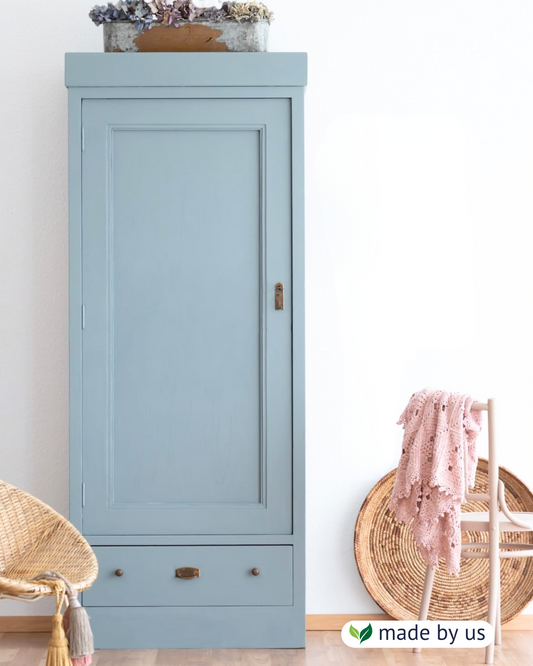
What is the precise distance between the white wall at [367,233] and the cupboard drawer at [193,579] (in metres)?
0.35

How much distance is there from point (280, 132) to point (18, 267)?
110 centimetres

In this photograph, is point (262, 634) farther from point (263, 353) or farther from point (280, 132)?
point (280, 132)

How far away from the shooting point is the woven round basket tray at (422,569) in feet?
8.55

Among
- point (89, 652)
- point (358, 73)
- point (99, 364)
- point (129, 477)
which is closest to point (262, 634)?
point (129, 477)

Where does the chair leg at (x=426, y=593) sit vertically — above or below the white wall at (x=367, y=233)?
below

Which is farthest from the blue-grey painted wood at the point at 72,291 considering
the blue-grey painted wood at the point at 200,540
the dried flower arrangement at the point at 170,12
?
the dried flower arrangement at the point at 170,12

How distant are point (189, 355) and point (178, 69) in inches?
36.1

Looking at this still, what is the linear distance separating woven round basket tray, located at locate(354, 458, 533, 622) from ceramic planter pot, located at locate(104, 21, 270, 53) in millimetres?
1576

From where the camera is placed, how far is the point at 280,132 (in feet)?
7.67
